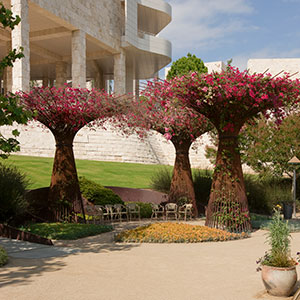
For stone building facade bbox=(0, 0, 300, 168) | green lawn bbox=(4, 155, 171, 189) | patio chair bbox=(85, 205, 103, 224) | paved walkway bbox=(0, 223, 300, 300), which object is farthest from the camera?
stone building facade bbox=(0, 0, 300, 168)

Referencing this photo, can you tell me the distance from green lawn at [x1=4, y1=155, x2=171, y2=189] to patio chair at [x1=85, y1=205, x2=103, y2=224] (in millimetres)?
4775

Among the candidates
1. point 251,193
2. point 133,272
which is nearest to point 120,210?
point 251,193

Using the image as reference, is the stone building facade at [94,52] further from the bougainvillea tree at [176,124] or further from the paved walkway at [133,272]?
the paved walkway at [133,272]

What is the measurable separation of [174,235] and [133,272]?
3393mm

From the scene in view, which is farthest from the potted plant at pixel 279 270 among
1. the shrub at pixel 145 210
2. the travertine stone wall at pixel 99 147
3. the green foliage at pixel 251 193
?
the travertine stone wall at pixel 99 147

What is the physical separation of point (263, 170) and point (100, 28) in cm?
2044

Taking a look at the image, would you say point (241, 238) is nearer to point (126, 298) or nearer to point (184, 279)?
point (184, 279)

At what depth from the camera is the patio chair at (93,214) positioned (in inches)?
541

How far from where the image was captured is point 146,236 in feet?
32.9

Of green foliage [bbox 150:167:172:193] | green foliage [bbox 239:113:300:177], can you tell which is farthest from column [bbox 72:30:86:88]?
green foliage [bbox 239:113:300:177]

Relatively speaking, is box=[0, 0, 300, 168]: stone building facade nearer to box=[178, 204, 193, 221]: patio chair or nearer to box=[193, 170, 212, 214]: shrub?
box=[193, 170, 212, 214]: shrub

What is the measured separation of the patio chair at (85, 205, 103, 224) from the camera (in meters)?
13.7

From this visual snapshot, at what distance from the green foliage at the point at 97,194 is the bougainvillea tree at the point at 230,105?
473 centimetres

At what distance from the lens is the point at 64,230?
1114cm
